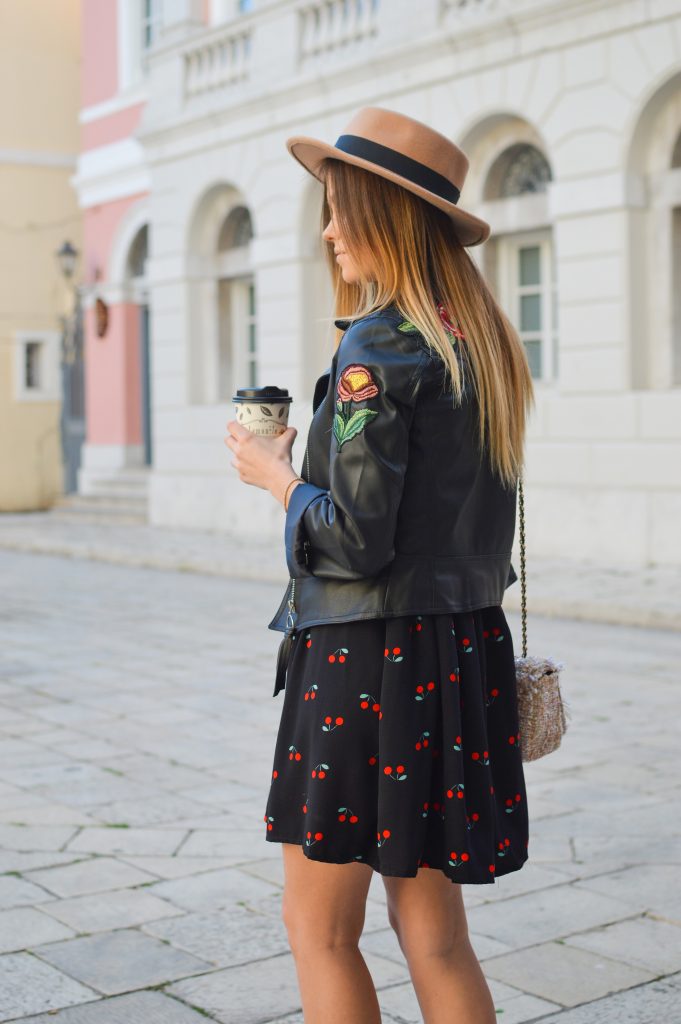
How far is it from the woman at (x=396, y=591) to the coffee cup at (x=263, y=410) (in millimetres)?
22

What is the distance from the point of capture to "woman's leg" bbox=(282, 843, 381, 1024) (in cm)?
230

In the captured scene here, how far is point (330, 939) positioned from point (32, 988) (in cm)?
132

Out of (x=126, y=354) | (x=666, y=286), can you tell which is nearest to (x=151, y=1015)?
(x=666, y=286)

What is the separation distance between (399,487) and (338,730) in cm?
40

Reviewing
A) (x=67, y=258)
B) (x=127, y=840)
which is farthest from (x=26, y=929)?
(x=67, y=258)

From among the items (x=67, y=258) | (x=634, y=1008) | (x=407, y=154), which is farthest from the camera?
(x=67, y=258)

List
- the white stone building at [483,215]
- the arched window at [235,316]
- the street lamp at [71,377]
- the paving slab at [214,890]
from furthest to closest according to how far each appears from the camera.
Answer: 1. the street lamp at [71,377]
2. the arched window at [235,316]
3. the white stone building at [483,215]
4. the paving slab at [214,890]

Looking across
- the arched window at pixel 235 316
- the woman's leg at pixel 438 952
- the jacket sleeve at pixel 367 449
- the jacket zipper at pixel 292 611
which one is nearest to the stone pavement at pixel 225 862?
the woman's leg at pixel 438 952

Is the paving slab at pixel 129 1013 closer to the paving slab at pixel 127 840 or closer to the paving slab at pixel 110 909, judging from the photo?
the paving slab at pixel 110 909

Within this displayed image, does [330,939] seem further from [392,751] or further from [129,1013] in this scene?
[129,1013]

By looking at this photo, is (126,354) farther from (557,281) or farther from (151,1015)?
(151,1015)

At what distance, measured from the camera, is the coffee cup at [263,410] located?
240 centimetres

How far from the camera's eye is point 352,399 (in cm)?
220

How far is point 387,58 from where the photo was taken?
14539 millimetres
